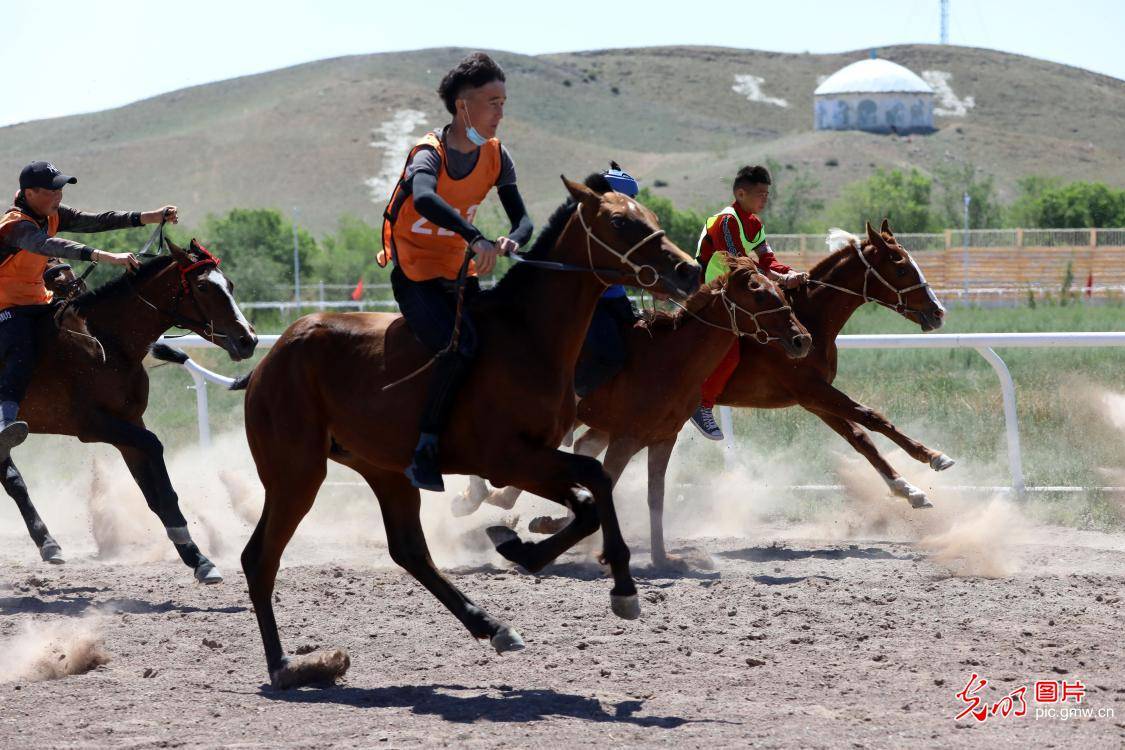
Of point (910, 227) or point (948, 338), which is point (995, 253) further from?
point (948, 338)

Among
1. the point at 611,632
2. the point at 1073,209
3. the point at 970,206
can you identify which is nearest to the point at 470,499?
the point at 611,632

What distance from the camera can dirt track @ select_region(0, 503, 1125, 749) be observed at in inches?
210

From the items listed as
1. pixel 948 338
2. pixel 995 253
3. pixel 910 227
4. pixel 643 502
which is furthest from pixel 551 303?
pixel 910 227

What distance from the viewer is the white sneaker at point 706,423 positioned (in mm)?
10469

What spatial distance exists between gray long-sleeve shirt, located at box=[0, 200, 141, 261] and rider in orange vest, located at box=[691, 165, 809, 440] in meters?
4.07

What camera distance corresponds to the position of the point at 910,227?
246 feet

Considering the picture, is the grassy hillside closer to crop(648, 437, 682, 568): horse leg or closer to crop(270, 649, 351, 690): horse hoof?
crop(648, 437, 682, 568): horse leg

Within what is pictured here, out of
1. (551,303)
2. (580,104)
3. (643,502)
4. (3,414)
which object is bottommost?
(643,502)

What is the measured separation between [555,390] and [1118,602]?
3721 millimetres

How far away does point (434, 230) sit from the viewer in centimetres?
642

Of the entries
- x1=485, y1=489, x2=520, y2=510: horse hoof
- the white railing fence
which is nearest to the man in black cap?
the white railing fence

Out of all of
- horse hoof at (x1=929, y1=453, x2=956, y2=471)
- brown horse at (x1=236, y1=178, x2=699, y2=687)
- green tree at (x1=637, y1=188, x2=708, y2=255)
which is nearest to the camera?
brown horse at (x1=236, y1=178, x2=699, y2=687)

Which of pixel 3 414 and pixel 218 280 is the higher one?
pixel 218 280

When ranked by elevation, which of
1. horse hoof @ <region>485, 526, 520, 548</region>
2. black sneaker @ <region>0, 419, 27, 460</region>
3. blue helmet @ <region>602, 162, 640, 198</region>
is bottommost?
horse hoof @ <region>485, 526, 520, 548</region>
